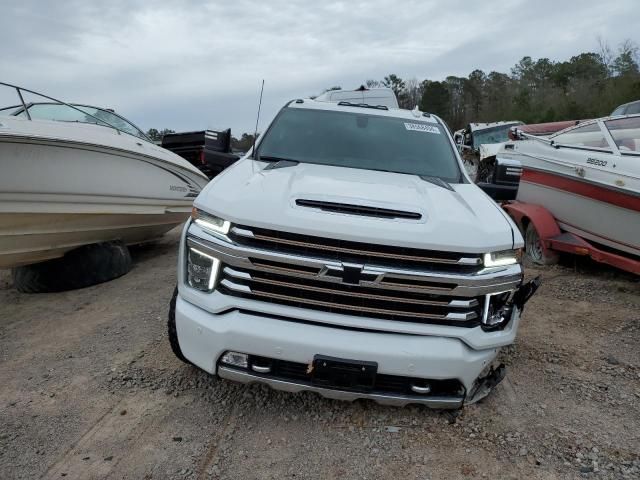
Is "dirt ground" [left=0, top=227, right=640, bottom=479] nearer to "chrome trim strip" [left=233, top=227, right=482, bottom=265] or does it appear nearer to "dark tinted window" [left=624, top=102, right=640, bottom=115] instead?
"chrome trim strip" [left=233, top=227, right=482, bottom=265]

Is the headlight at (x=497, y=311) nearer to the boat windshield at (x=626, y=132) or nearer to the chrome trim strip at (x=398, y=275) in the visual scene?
the chrome trim strip at (x=398, y=275)

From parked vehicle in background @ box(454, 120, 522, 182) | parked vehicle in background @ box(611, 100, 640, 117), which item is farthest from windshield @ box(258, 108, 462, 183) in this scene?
parked vehicle in background @ box(454, 120, 522, 182)

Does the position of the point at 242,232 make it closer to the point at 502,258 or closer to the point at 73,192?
the point at 502,258

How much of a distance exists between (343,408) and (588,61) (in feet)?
149

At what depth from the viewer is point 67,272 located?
5.20 meters

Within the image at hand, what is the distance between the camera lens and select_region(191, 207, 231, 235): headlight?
256cm

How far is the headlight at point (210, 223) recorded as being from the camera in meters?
2.56

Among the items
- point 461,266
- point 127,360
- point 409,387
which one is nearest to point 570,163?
point 461,266

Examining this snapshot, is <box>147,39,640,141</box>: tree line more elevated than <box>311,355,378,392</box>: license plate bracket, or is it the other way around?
<box>147,39,640,141</box>: tree line

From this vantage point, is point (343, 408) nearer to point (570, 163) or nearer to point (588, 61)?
point (570, 163)

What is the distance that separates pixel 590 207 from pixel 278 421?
14.9 ft

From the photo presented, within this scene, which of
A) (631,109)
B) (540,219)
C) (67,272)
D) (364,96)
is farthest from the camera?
(631,109)

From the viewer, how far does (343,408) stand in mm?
2859

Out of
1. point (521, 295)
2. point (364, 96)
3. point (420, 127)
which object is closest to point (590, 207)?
point (420, 127)
